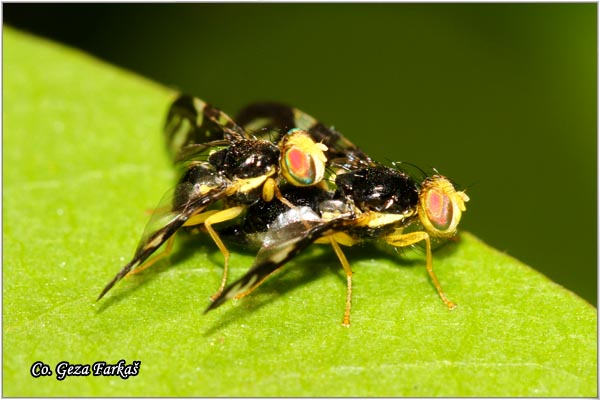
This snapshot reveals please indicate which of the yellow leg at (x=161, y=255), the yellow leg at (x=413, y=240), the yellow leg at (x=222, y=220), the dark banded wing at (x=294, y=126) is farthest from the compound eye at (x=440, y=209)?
the yellow leg at (x=161, y=255)

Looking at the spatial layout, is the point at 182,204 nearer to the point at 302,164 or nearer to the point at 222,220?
the point at 222,220

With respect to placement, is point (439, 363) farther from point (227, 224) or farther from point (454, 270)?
point (227, 224)

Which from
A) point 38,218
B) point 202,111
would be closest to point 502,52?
point 202,111

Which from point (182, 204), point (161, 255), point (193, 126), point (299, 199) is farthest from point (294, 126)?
point (161, 255)

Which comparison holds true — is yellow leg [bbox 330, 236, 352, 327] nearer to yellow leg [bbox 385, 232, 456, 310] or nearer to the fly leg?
yellow leg [bbox 385, 232, 456, 310]

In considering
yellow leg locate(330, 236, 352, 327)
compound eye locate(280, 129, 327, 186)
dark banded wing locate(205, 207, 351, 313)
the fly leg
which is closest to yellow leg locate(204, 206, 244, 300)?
the fly leg

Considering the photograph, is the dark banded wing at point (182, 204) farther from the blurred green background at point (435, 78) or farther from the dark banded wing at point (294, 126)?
the blurred green background at point (435, 78)
